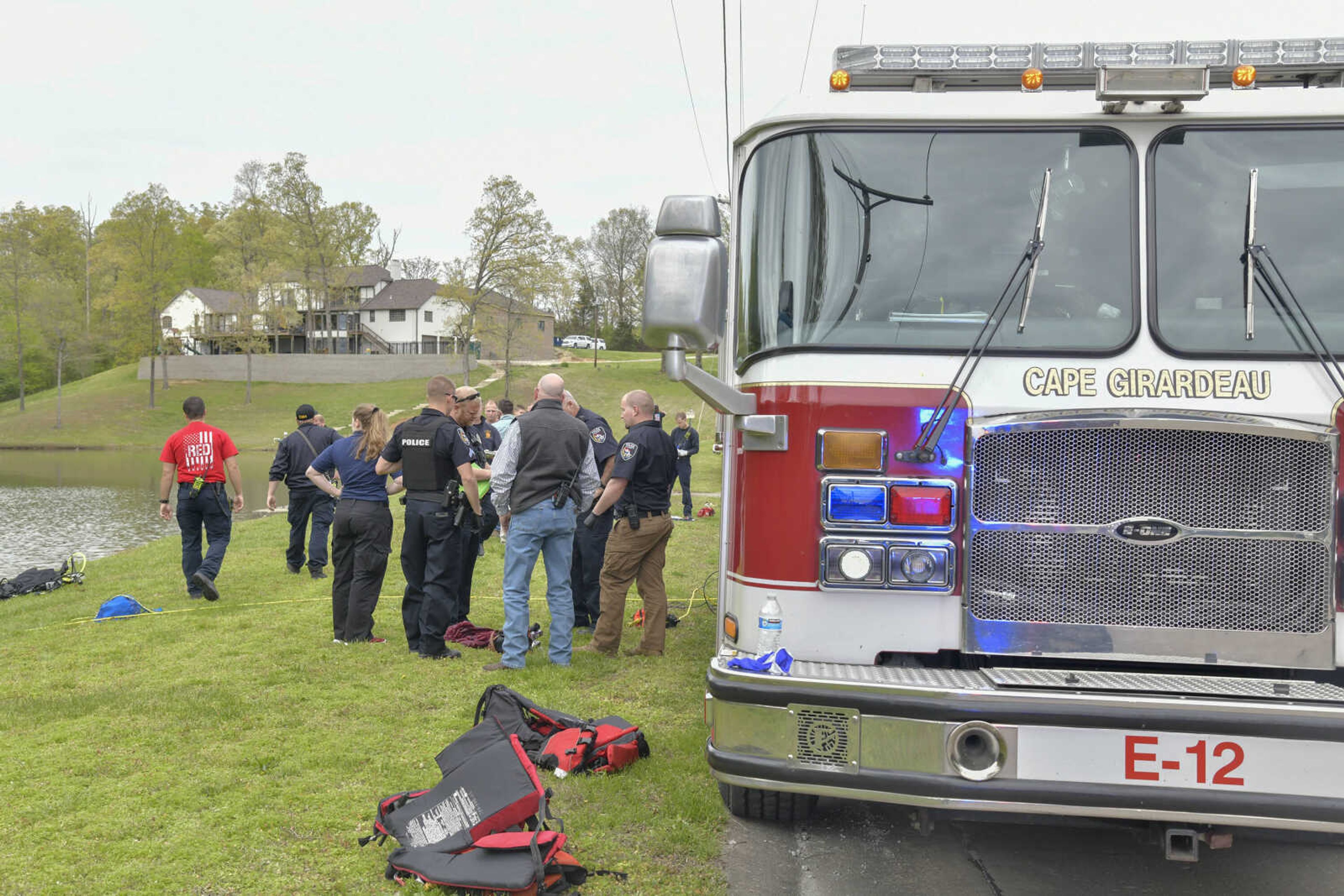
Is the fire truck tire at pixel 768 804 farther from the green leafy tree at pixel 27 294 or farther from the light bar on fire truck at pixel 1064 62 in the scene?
the green leafy tree at pixel 27 294

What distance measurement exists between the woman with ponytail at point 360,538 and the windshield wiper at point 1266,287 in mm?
6176

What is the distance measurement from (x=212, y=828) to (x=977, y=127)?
4.30m

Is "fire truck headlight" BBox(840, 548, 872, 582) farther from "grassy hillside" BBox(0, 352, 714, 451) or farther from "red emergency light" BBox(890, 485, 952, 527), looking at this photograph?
"grassy hillside" BBox(0, 352, 714, 451)

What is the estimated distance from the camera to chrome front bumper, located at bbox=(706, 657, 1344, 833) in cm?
319

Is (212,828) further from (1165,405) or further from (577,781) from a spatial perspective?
(1165,405)

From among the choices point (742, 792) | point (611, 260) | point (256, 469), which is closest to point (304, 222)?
point (611, 260)

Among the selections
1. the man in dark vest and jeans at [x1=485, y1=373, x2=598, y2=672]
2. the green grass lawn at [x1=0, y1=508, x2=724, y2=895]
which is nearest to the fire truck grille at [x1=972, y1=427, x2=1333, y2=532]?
the green grass lawn at [x1=0, y1=508, x2=724, y2=895]

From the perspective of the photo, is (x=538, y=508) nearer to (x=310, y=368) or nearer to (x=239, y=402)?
(x=239, y=402)

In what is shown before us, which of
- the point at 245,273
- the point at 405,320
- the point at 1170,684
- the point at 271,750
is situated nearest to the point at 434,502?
the point at 271,750

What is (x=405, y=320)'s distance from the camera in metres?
86.5

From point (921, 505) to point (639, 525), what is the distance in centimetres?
426

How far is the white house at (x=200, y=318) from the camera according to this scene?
3113 inches

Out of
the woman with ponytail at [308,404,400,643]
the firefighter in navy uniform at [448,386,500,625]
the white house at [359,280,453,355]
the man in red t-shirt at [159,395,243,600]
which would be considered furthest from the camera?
the white house at [359,280,453,355]

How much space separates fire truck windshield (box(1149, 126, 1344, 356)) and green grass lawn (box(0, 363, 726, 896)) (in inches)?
111
